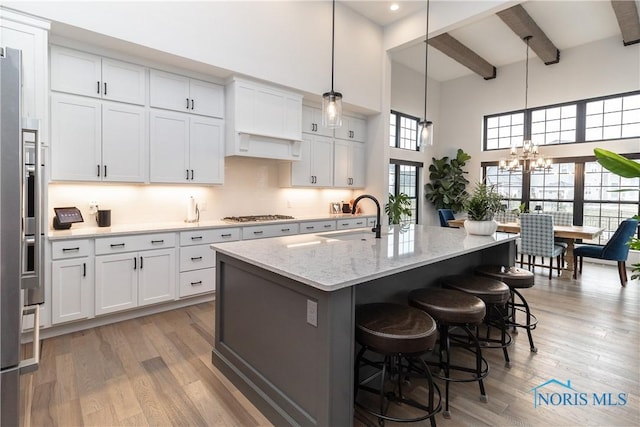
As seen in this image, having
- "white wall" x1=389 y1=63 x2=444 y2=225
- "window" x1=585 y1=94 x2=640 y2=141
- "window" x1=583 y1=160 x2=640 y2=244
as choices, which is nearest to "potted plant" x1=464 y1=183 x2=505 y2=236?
"white wall" x1=389 y1=63 x2=444 y2=225

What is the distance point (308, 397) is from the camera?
1653 mm

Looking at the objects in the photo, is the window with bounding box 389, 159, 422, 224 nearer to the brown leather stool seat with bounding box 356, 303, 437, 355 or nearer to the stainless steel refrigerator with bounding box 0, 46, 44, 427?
the brown leather stool seat with bounding box 356, 303, 437, 355

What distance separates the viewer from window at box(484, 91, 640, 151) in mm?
5805

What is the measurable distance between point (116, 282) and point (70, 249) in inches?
19.7

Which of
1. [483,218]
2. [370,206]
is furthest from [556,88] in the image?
[483,218]

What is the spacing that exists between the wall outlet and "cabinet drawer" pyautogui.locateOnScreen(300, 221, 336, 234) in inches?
121

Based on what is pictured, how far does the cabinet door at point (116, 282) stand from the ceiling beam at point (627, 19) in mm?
7098

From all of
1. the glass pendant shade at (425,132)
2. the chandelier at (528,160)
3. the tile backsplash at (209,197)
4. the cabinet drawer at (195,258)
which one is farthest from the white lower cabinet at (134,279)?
the chandelier at (528,160)

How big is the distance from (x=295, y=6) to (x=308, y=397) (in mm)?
4734

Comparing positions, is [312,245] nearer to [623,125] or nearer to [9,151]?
[9,151]

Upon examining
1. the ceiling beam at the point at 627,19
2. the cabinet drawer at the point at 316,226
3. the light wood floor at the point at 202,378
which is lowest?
the light wood floor at the point at 202,378

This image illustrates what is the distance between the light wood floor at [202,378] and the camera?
188 centimetres

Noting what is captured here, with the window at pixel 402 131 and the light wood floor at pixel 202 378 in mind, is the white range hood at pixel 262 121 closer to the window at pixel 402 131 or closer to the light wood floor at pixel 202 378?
the light wood floor at pixel 202 378

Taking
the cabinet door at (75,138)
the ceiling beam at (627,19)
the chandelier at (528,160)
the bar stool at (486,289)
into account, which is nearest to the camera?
the bar stool at (486,289)
